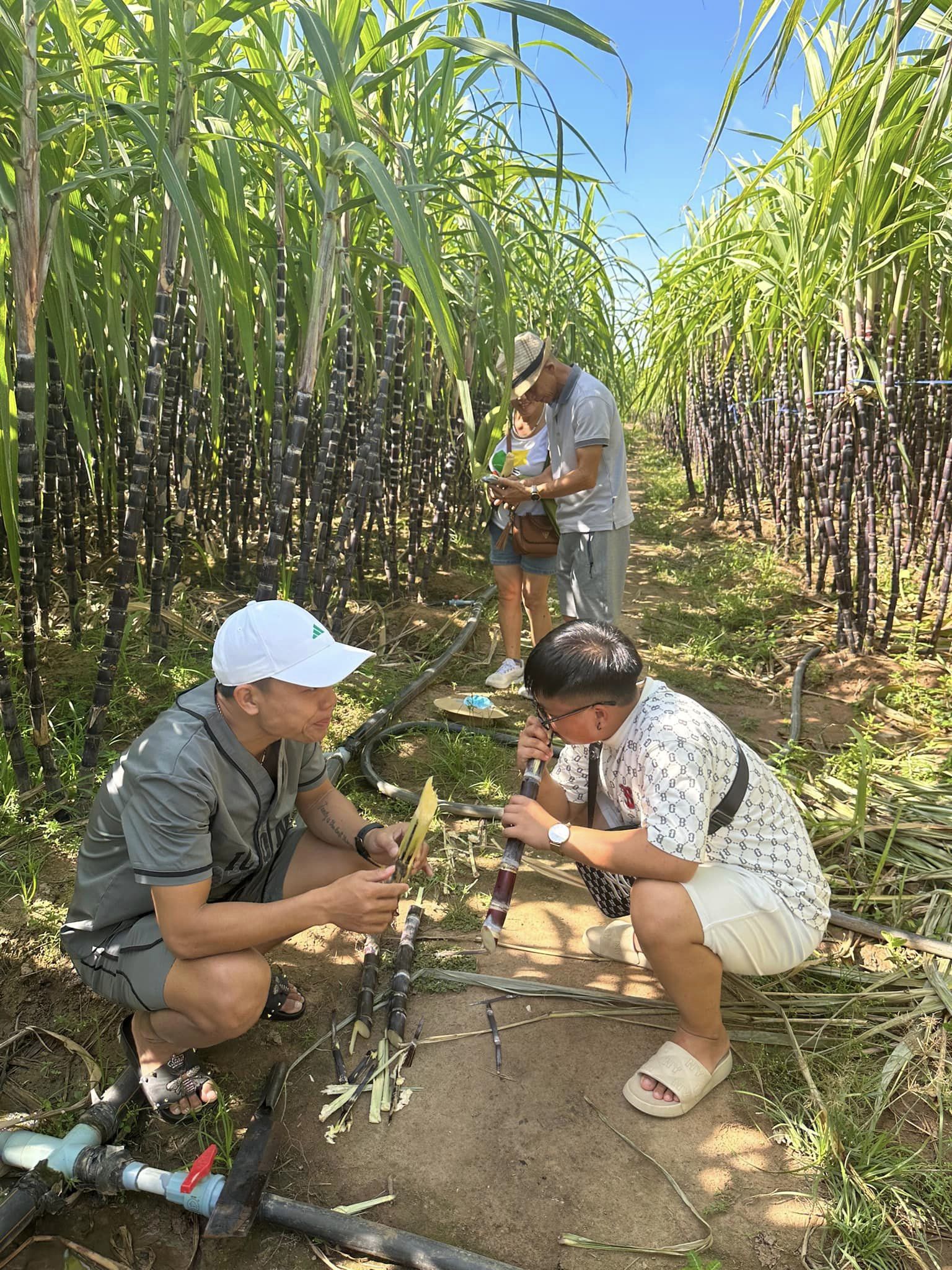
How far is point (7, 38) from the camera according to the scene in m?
1.62

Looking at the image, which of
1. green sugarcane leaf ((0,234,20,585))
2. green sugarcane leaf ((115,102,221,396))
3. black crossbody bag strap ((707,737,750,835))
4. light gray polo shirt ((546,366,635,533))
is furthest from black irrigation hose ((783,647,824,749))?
green sugarcane leaf ((0,234,20,585))

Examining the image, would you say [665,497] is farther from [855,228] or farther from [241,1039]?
[241,1039]

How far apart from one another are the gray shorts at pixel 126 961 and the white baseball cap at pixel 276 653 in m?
0.43

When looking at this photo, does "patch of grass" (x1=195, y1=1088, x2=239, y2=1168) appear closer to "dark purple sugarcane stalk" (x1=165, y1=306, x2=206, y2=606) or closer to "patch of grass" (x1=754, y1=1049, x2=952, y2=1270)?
"patch of grass" (x1=754, y1=1049, x2=952, y2=1270)

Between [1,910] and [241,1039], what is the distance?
69 centimetres

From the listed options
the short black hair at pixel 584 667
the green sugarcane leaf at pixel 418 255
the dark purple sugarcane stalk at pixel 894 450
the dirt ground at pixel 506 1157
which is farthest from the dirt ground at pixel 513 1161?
the dark purple sugarcane stalk at pixel 894 450

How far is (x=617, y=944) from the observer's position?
1.99 meters

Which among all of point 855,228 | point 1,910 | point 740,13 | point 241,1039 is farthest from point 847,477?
point 1,910

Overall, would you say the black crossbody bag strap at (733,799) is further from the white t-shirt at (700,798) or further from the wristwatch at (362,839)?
the wristwatch at (362,839)

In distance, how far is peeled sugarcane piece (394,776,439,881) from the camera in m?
1.63

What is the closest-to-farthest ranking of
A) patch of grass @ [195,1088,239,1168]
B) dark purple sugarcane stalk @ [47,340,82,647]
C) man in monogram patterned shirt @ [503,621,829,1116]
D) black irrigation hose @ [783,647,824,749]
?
patch of grass @ [195,1088,239,1168], man in monogram patterned shirt @ [503,621,829,1116], dark purple sugarcane stalk @ [47,340,82,647], black irrigation hose @ [783,647,824,749]

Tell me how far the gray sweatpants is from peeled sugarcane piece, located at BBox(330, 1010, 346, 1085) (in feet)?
5.78

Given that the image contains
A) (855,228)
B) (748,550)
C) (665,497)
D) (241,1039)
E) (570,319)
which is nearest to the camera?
(241,1039)

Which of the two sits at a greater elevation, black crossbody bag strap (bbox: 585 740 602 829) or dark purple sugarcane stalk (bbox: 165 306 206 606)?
dark purple sugarcane stalk (bbox: 165 306 206 606)
